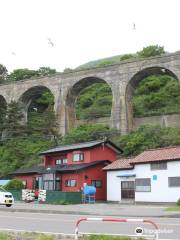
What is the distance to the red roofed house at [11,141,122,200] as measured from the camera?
36750 millimetres

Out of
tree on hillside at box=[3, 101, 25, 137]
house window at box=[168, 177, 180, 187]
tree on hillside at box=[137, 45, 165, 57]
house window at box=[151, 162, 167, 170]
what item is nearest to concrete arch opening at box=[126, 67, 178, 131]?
tree on hillside at box=[3, 101, 25, 137]

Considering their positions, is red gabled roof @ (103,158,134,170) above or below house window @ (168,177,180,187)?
above

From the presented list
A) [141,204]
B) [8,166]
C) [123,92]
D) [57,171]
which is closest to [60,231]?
[141,204]

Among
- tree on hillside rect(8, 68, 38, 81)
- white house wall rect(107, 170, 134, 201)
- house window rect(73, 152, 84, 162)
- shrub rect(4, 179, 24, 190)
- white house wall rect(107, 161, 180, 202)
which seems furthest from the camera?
tree on hillside rect(8, 68, 38, 81)

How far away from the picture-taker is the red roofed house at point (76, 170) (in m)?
36.8

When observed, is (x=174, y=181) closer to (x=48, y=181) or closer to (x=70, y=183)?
(x=70, y=183)

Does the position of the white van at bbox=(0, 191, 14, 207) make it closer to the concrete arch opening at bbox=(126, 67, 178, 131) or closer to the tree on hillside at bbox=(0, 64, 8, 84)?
the concrete arch opening at bbox=(126, 67, 178, 131)

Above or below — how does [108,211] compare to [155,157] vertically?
below

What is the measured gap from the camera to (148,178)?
31.4 metres

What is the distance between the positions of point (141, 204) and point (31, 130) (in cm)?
3227

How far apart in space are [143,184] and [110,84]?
85.0ft

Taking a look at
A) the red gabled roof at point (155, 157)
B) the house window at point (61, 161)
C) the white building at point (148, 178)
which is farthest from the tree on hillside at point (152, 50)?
the red gabled roof at point (155, 157)

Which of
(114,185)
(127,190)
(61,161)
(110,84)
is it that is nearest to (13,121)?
(110,84)

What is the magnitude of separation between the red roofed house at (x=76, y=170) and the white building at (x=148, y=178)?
225 cm
